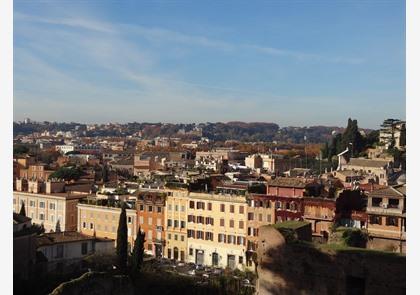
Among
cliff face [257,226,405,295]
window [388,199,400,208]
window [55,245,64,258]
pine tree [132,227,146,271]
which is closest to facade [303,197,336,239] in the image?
window [388,199,400,208]

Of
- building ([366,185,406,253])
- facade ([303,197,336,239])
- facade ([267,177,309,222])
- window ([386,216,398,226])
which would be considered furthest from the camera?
facade ([267,177,309,222])

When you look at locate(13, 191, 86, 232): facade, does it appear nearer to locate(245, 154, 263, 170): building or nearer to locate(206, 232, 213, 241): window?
locate(206, 232, 213, 241): window

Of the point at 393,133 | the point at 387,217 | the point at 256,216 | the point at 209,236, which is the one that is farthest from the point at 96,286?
the point at 393,133

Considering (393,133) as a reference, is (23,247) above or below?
below

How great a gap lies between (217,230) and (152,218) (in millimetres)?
3317

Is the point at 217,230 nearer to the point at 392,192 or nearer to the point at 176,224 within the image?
the point at 176,224

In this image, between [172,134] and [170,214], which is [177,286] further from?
[172,134]

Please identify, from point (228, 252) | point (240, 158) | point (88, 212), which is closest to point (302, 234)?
point (228, 252)

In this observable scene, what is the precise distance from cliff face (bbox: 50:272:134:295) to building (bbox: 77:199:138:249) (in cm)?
1308

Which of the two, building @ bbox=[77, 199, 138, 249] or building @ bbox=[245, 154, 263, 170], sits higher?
building @ bbox=[245, 154, 263, 170]

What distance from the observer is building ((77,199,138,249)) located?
90.0 ft

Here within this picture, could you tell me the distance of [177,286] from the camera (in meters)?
20.6

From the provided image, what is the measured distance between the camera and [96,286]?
1338cm

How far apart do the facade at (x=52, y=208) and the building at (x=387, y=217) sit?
1546 cm
